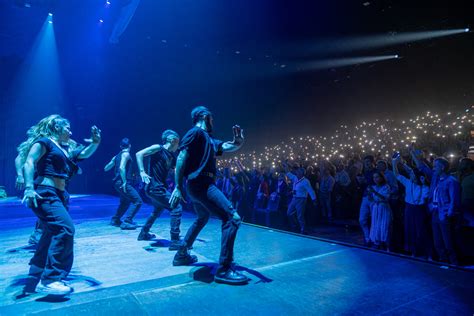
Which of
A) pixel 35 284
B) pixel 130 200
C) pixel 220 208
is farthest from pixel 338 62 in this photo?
pixel 35 284

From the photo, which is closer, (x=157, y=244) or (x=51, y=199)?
(x=51, y=199)

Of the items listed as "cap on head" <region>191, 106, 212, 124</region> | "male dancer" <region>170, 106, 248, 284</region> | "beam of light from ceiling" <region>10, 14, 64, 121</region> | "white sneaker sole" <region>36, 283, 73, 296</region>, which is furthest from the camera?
"beam of light from ceiling" <region>10, 14, 64, 121</region>

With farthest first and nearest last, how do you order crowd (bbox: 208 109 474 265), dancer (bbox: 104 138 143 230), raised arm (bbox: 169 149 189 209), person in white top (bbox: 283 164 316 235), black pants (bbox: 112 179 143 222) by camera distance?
person in white top (bbox: 283 164 316 235), black pants (bbox: 112 179 143 222), dancer (bbox: 104 138 143 230), crowd (bbox: 208 109 474 265), raised arm (bbox: 169 149 189 209)

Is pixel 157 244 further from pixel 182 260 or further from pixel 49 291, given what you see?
pixel 49 291

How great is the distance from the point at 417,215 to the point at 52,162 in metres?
5.77

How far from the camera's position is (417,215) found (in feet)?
16.1

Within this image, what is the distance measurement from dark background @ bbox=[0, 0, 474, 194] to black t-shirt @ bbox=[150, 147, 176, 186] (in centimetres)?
784

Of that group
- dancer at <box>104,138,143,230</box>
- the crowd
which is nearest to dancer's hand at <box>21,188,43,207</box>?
dancer at <box>104,138,143,230</box>

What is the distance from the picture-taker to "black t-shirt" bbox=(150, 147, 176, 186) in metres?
5.01

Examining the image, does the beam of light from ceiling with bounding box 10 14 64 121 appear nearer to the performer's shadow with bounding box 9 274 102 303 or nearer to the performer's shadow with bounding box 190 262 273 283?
the performer's shadow with bounding box 9 274 102 303

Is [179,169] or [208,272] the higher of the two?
[179,169]

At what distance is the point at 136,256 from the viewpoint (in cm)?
420

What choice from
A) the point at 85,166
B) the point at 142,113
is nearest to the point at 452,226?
the point at 142,113

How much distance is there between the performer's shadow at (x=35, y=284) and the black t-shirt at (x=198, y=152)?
1.70 meters
